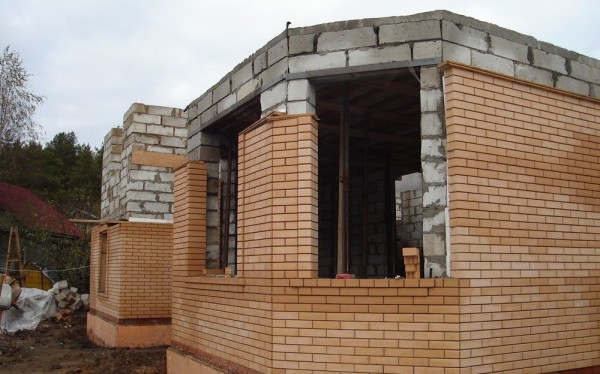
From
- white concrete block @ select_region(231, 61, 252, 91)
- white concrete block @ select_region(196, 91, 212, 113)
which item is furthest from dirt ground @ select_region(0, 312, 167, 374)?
white concrete block @ select_region(231, 61, 252, 91)

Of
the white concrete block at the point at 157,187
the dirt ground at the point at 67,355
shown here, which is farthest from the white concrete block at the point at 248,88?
the white concrete block at the point at 157,187

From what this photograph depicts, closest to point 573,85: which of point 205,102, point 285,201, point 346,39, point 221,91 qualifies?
point 346,39

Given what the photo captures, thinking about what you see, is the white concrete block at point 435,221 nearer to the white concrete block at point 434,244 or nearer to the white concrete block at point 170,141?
the white concrete block at point 434,244

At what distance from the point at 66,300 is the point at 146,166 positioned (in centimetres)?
689

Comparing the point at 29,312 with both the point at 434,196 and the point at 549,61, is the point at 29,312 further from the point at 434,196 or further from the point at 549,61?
the point at 549,61

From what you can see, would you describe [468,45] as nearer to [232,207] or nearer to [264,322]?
[264,322]

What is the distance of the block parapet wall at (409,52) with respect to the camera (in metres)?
4.55

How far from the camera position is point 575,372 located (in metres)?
4.73

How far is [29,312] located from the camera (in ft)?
44.8

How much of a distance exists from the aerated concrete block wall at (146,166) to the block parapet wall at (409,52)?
5237mm

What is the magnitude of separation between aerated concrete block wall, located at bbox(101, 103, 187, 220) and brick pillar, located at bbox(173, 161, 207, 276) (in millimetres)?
3604

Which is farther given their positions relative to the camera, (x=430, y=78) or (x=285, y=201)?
(x=285, y=201)

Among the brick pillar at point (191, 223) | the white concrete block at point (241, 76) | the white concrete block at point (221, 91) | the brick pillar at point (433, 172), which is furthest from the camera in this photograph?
the brick pillar at point (191, 223)

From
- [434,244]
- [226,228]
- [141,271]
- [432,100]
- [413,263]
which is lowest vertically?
[141,271]
